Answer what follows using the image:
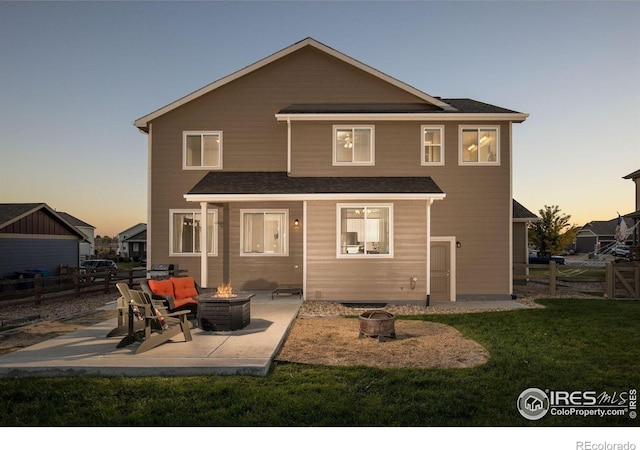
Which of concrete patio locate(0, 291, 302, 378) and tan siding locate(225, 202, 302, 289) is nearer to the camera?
concrete patio locate(0, 291, 302, 378)

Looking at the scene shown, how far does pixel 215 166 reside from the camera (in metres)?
14.6

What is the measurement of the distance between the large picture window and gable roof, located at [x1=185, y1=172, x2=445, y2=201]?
0.60 m

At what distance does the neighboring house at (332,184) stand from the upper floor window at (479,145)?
0.12 feet

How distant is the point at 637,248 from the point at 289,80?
19921mm

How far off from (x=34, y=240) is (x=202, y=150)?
11.6 metres

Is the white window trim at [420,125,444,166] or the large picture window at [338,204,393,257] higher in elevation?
the white window trim at [420,125,444,166]

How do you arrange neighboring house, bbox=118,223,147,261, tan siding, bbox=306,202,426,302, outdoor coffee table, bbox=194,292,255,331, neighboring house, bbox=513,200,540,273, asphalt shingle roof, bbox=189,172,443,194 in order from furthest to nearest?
neighboring house, bbox=118,223,147,261, neighboring house, bbox=513,200,540,273, tan siding, bbox=306,202,426,302, asphalt shingle roof, bbox=189,172,443,194, outdoor coffee table, bbox=194,292,255,331

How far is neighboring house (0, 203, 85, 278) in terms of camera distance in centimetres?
1783

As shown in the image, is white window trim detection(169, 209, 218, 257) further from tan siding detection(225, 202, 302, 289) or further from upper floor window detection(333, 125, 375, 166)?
upper floor window detection(333, 125, 375, 166)

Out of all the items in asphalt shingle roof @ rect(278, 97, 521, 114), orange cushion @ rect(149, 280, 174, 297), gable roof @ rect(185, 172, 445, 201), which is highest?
asphalt shingle roof @ rect(278, 97, 521, 114)

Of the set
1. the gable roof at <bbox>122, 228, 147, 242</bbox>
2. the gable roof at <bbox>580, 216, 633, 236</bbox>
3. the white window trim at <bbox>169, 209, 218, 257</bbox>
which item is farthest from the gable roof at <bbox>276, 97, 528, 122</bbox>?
the gable roof at <bbox>580, 216, 633, 236</bbox>

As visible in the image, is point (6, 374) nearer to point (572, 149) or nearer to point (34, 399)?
point (34, 399)

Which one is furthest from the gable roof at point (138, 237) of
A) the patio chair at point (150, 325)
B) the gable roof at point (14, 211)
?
the patio chair at point (150, 325)

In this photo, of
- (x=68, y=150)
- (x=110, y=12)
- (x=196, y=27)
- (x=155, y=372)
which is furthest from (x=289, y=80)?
(x=68, y=150)
